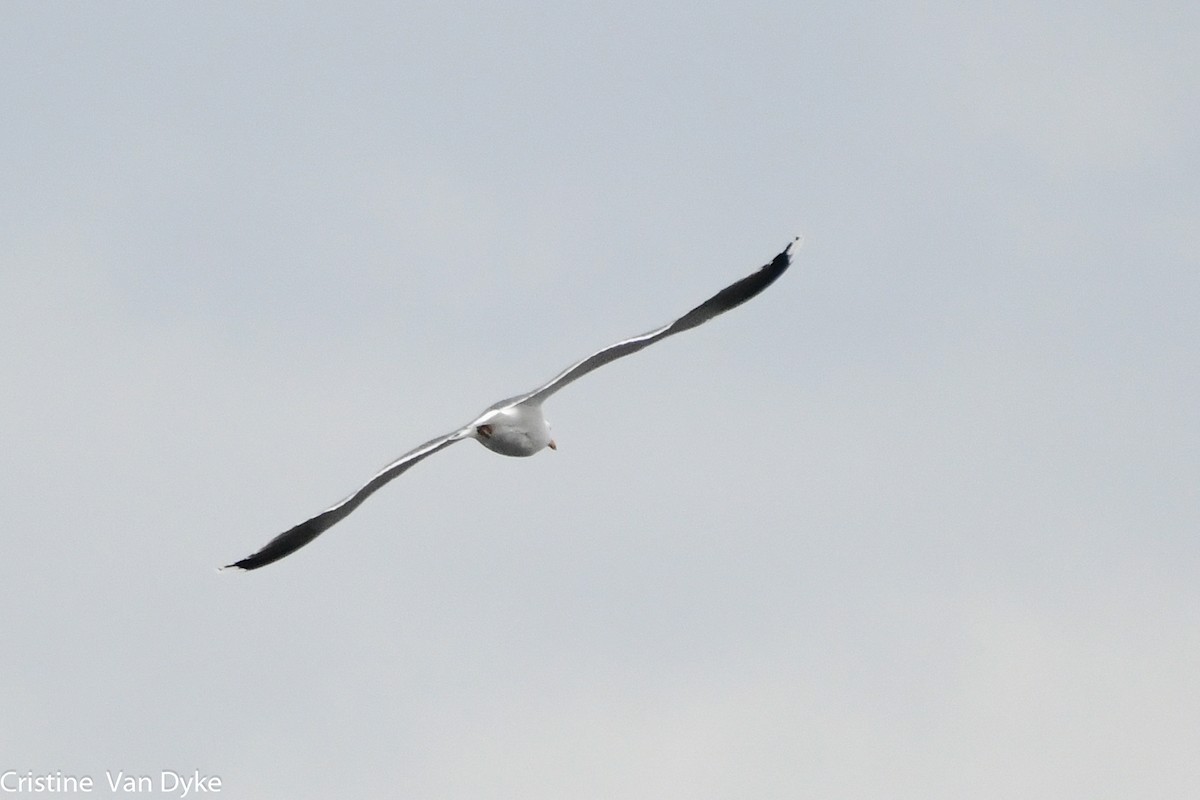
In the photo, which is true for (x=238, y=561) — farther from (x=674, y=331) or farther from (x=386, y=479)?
(x=674, y=331)

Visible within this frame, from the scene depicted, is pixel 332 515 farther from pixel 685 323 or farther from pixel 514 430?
pixel 685 323

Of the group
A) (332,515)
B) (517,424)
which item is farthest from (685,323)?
(332,515)

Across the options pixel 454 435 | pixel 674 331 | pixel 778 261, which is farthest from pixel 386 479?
pixel 778 261

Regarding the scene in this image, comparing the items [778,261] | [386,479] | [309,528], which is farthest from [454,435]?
[778,261]

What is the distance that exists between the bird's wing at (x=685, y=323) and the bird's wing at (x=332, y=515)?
57.0 inches

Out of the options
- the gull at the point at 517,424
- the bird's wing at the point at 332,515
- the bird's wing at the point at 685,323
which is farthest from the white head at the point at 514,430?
the bird's wing at the point at 332,515

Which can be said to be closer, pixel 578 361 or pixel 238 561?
pixel 578 361

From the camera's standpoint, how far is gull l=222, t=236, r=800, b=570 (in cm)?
2181

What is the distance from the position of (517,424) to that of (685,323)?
9.39 ft

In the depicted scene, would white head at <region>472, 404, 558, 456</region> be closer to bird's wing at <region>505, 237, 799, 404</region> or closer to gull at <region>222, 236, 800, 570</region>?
gull at <region>222, 236, 800, 570</region>

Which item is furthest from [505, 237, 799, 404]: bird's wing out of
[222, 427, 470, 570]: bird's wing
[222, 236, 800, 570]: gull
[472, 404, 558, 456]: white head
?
[222, 427, 470, 570]: bird's wing

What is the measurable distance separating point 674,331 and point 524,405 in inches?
101

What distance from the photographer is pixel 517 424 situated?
23.6 meters

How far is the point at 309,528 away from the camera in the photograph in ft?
75.7
